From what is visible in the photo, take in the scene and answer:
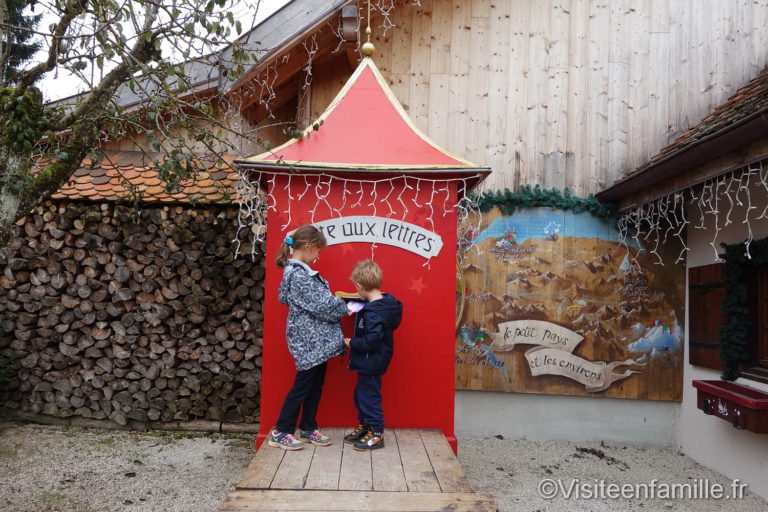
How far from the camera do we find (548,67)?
21.3ft

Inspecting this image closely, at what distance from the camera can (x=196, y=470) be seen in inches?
202

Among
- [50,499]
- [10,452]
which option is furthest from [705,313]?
[10,452]

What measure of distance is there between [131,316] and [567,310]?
4553 mm

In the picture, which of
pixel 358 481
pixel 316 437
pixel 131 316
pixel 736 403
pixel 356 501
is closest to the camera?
pixel 356 501

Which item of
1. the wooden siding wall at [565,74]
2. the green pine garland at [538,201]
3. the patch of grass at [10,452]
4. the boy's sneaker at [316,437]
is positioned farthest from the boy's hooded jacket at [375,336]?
the patch of grass at [10,452]

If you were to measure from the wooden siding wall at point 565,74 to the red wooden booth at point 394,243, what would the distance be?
96.4 inches

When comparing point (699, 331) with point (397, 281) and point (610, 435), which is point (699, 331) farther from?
point (397, 281)

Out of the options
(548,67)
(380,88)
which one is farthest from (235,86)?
(548,67)

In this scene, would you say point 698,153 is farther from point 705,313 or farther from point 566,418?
point 566,418

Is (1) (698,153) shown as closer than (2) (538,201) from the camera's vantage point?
Yes

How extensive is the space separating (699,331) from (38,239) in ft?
22.2

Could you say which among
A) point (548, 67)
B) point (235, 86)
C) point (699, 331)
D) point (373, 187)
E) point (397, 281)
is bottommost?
point (699, 331)

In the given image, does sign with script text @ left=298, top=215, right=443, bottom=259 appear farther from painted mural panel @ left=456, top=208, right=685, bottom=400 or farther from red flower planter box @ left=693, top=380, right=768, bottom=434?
red flower planter box @ left=693, top=380, right=768, bottom=434

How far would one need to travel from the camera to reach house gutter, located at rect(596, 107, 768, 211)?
3853mm
